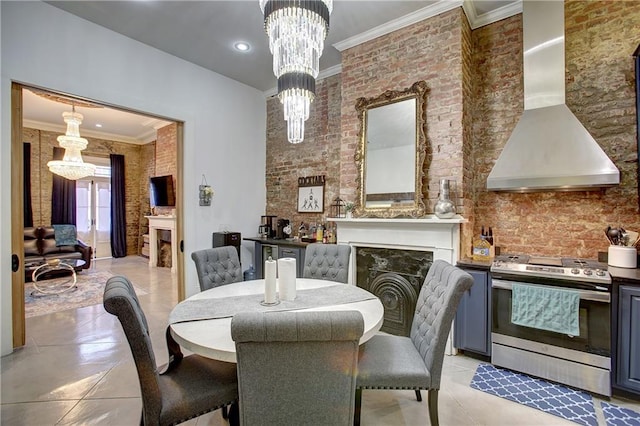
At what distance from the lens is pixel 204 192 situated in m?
4.25

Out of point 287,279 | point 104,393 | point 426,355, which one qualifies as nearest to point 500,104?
point 426,355

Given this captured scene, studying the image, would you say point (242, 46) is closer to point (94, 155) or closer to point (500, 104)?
point (500, 104)

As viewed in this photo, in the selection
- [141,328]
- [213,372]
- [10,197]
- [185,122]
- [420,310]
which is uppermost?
[185,122]

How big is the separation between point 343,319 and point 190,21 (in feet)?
12.0

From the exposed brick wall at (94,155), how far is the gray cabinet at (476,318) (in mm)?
8568

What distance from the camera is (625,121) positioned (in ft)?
8.52

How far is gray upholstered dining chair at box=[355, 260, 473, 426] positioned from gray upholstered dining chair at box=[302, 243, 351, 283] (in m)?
1.00

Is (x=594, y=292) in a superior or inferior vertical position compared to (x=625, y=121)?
inferior

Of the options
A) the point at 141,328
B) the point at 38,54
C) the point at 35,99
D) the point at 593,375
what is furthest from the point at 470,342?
the point at 35,99

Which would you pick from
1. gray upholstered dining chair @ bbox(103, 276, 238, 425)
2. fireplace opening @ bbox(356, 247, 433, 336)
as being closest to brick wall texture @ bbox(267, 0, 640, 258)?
fireplace opening @ bbox(356, 247, 433, 336)

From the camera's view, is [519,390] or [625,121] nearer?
[519,390]

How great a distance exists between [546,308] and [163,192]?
7.16 meters

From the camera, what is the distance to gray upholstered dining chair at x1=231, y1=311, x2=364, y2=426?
99 centimetres

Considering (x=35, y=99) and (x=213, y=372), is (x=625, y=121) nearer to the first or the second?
(x=213, y=372)
